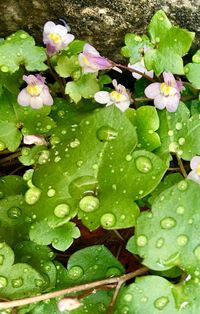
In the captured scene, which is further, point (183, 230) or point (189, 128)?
point (189, 128)

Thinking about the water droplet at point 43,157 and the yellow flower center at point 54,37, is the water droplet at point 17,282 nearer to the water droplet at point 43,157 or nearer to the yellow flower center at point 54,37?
the water droplet at point 43,157

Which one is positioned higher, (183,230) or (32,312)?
(183,230)

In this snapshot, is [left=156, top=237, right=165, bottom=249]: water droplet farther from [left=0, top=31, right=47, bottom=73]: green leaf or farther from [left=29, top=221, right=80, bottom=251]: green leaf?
[left=0, top=31, right=47, bottom=73]: green leaf

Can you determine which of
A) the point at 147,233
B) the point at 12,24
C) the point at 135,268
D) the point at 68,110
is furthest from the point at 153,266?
the point at 12,24

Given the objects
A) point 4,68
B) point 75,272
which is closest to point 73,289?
point 75,272

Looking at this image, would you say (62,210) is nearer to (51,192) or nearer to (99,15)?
(51,192)

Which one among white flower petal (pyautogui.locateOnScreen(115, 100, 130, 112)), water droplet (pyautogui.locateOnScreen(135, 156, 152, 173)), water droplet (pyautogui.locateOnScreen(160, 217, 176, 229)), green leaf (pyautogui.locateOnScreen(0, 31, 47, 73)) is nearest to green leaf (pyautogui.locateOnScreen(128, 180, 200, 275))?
water droplet (pyautogui.locateOnScreen(160, 217, 176, 229))

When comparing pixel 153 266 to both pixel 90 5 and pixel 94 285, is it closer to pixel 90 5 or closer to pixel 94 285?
pixel 94 285

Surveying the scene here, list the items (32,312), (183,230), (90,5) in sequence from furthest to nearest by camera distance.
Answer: (90,5), (32,312), (183,230)
